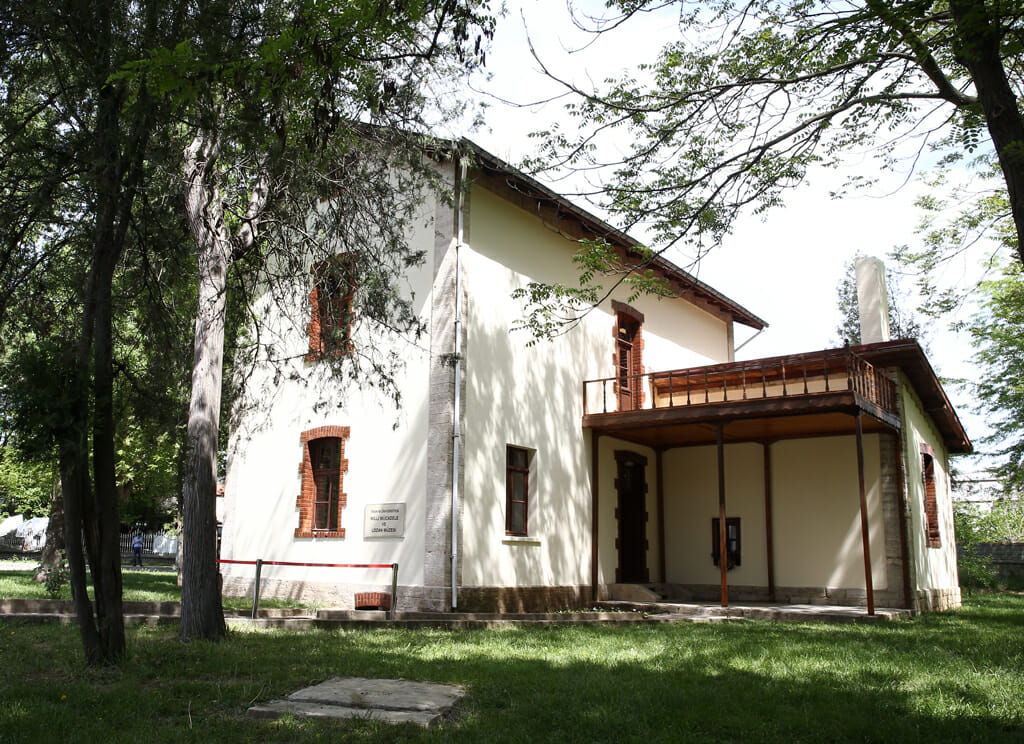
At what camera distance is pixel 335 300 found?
10258 mm

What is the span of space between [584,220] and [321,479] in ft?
21.9

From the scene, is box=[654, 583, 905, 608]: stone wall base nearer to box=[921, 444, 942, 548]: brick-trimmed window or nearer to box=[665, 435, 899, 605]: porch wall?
box=[665, 435, 899, 605]: porch wall

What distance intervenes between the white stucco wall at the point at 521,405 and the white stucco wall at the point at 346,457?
2.59ft

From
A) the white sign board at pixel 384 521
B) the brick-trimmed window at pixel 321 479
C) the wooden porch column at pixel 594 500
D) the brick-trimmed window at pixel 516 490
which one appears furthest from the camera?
the wooden porch column at pixel 594 500

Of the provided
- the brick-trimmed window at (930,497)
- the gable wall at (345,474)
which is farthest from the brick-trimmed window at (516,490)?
the brick-trimmed window at (930,497)

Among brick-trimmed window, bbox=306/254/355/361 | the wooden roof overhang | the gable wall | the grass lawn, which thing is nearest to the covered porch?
the wooden roof overhang

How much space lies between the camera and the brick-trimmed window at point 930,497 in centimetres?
1684

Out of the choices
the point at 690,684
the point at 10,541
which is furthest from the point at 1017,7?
the point at 10,541

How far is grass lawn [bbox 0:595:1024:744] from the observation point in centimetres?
480

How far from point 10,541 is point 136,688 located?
37037mm

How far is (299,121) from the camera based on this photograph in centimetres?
511

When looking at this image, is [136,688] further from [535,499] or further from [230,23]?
[535,499]

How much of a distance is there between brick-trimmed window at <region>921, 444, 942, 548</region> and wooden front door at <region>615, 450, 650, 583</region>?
5662 mm

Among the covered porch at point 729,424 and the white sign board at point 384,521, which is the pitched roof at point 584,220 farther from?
the white sign board at point 384,521
